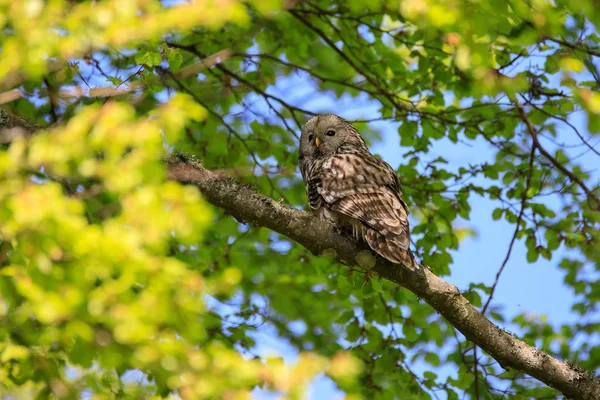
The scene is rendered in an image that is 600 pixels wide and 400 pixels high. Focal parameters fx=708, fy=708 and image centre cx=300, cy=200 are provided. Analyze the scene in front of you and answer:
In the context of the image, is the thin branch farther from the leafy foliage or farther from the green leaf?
the green leaf

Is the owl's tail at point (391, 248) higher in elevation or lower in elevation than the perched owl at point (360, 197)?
lower

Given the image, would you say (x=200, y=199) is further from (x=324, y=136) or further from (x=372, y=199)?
(x=324, y=136)

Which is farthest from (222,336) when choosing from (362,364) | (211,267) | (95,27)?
(95,27)

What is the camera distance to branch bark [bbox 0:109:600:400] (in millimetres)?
4211

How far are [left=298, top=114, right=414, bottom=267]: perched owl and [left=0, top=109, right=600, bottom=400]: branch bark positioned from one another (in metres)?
0.14

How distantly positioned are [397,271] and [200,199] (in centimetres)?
171

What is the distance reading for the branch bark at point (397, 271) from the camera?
421 centimetres

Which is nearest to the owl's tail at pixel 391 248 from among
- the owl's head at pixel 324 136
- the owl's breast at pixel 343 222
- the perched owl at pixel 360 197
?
the perched owl at pixel 360 197

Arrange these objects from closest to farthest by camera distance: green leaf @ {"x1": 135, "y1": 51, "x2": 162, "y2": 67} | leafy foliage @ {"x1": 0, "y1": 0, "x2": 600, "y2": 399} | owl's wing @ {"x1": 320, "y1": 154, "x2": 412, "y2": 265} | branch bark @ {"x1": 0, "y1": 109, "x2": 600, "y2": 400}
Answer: leafy foliage @ {"x1": 0, "y1": 0, "x2": 600, "y2": 399}
branch bark @ {"x1": 0, "y1": 109, "x2": 600, "y2": 400}
owl's wing @ {"x1": 320, "y1": 154, "x2": 412, "y2": 265}
green leaf @ {"x1": 135, "y1": 51, "x2": 162, "y2": 67}

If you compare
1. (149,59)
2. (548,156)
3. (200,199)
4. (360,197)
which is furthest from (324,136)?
(200,199)

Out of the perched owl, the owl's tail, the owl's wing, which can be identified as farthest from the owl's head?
the owl's tail

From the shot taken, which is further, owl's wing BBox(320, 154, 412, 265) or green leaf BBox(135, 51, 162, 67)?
green leaf BBox(135, 51, 162, 67)

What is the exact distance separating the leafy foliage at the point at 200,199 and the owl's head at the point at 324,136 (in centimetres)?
42

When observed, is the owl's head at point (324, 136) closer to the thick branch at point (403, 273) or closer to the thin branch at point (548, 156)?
the thin branch at point (548, 156)
